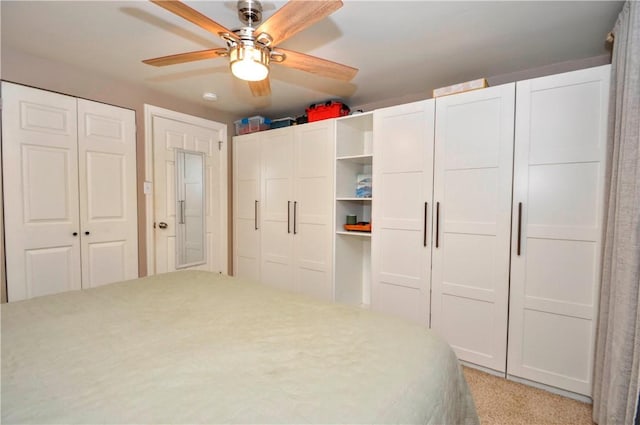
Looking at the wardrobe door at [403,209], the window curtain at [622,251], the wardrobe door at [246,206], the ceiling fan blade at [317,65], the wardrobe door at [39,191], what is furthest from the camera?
the wardrobe door at [246,206]

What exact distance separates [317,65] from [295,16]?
449 millimetres

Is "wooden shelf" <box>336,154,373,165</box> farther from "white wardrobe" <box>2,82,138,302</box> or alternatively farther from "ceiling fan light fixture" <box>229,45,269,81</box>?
"white wardrobe" <box>2,82,138,302</box>

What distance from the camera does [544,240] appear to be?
205 centimetres

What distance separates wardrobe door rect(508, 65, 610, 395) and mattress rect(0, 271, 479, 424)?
1.23 m

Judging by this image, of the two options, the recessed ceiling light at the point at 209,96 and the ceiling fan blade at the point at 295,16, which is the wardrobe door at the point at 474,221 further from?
the recessed ceiling light at the point at 209,96

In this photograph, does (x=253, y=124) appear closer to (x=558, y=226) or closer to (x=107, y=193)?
(x=107, y=193)

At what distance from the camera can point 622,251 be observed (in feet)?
4.95

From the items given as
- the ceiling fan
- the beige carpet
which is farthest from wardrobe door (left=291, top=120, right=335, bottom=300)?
the beige carpet

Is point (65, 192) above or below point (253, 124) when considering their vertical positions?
below

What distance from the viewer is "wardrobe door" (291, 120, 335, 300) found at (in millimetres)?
3145

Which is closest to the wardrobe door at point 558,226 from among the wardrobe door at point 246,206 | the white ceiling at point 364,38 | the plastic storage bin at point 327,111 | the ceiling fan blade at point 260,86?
the white ceiling at point 364,38

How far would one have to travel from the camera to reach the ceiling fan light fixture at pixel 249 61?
1561 mm

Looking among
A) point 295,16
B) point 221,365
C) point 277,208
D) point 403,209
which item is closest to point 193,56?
point 295,16

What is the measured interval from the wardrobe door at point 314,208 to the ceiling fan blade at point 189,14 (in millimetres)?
1727
